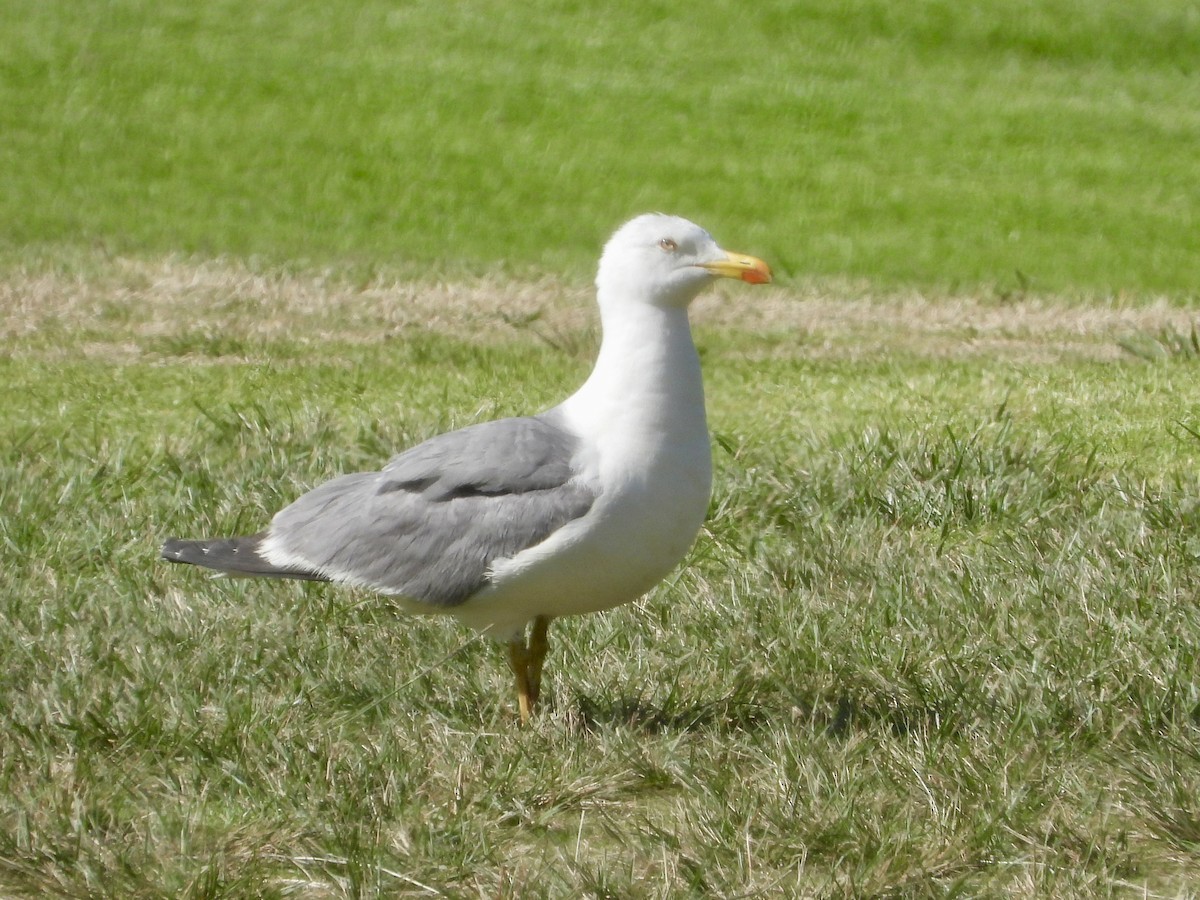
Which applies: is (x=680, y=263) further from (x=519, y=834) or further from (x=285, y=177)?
(x=285, y=177)

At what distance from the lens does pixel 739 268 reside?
379cm

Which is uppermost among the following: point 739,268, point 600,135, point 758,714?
point 739,268

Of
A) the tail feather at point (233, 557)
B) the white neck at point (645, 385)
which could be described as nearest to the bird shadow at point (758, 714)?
the white neck at point (645, 385)

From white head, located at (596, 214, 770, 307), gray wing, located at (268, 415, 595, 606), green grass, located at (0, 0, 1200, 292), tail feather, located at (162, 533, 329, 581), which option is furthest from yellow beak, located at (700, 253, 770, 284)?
green grass, located at (0, 0, 1200, 292)

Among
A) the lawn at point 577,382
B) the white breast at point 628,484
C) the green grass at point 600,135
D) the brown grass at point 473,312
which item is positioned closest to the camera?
the lawn at point 577,382

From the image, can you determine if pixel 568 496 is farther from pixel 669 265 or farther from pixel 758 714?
pixel 758 714

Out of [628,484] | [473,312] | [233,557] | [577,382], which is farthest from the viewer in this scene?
[473,312]

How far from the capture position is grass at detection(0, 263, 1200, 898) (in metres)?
3.15

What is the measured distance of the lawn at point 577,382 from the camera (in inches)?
129

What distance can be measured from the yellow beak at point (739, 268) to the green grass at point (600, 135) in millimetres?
6024

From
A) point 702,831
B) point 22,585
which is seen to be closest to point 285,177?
point 22,585

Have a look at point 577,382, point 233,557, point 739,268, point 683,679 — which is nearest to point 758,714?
point 683,679

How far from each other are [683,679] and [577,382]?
146 inches

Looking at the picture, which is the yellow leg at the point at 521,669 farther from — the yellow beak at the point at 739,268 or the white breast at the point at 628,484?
the yellow beak at the point at 739,268
